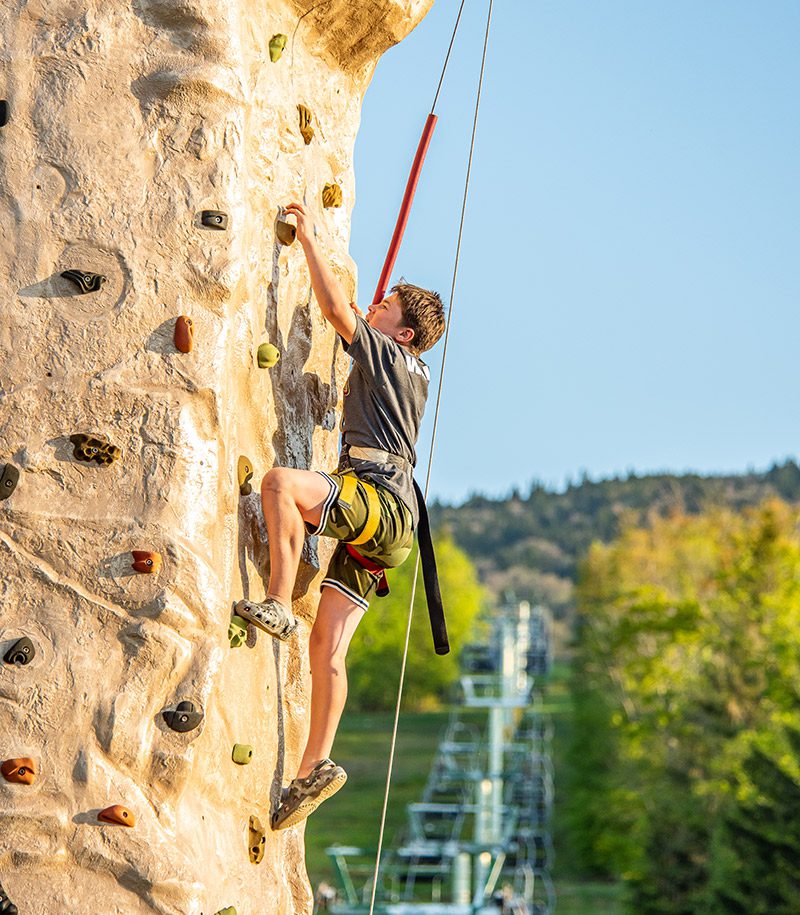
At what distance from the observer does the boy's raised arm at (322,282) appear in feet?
16.5

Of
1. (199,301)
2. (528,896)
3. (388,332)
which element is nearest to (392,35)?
(388,332)

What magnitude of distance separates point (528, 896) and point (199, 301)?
26.9m

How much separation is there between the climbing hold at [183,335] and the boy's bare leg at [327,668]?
1165 millimetres

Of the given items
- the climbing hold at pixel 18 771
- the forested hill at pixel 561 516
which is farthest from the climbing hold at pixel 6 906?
the forested hill at pixel 561 516

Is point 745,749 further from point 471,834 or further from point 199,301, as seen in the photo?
point 199,301

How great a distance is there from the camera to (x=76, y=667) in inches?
161

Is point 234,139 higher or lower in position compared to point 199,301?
higher

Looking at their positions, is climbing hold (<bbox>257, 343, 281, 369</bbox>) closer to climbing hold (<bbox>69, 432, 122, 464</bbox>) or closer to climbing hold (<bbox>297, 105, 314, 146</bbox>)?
climbing hold (<bbox>69, 432, 122, 464</bbox>)

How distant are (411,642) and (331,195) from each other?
6631 centimetres

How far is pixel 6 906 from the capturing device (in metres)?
3.90

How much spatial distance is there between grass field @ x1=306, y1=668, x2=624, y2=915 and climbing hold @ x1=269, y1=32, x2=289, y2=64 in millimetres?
27433

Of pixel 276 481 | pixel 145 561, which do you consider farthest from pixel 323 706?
pixel 145 561

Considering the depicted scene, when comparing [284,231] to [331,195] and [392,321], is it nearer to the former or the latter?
[331,195]

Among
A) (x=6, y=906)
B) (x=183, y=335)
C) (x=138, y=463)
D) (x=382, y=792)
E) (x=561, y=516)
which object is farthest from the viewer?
(x=561, y=516)
